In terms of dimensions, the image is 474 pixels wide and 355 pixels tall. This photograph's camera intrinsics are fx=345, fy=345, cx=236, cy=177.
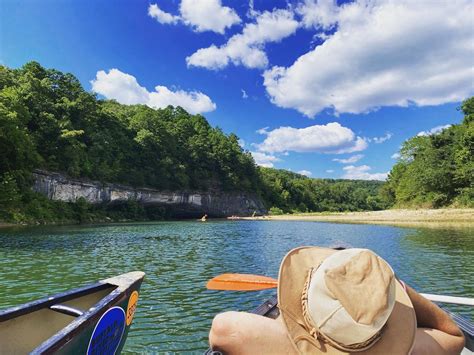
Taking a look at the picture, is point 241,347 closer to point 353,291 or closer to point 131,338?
point 353,291

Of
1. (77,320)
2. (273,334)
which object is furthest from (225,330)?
(77,320)

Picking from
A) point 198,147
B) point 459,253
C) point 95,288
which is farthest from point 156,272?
point 198,147

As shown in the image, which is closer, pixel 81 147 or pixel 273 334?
pixel 273 334

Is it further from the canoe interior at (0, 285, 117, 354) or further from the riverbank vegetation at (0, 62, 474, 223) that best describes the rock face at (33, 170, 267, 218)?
the canoe interior at (0, 285, 117, 354)

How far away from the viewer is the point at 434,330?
8.27 feet

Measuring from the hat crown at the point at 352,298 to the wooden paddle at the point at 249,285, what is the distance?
2686 mm

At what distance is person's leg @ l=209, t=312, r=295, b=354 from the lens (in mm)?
2166

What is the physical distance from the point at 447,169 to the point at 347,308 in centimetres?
5334

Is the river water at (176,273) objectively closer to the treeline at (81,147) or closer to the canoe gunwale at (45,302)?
the canoe gunwale at (45,302)

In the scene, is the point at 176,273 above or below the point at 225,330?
below

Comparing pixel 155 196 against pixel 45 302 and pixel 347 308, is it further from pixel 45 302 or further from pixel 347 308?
pixel 347 308

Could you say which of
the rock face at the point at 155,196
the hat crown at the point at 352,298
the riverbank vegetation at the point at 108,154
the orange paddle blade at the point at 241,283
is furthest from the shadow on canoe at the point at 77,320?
the rock face at the point at 155,196

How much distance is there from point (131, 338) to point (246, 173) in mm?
86106

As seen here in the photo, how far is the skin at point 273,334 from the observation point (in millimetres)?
Answer: 2174
